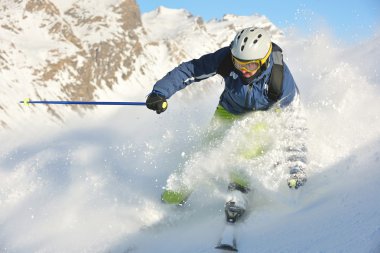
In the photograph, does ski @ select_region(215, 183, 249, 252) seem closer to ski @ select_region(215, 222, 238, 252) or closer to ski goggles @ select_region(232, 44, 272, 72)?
ski @ select_region(215, 222, 238, 252)

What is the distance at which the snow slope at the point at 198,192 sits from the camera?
4.86m

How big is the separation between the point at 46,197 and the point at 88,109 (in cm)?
8854

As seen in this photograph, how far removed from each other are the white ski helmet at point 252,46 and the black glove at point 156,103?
49.9 inches

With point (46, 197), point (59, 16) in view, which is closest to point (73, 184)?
point (46, 197)

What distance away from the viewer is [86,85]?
343 feet

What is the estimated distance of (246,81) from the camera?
20.6 feet

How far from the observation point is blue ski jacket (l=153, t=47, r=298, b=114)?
6391 millimetres

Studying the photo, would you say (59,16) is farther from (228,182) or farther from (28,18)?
(228,182)

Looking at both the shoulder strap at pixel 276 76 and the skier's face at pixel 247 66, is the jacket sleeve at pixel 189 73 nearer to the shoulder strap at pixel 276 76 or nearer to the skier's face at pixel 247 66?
the skier's face at pixel 247 66

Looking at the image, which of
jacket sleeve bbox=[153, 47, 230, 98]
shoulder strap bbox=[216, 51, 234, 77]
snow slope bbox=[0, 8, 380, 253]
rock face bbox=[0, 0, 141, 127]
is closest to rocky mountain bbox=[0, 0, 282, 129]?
rock face bbox=[0, 0, 141, 127]

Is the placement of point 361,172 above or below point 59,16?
below

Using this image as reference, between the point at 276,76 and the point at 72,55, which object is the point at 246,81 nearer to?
the point at 276,76

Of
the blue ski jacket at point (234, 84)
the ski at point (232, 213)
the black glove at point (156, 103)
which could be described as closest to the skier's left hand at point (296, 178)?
the ski at point (232, 213)

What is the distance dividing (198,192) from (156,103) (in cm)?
187
